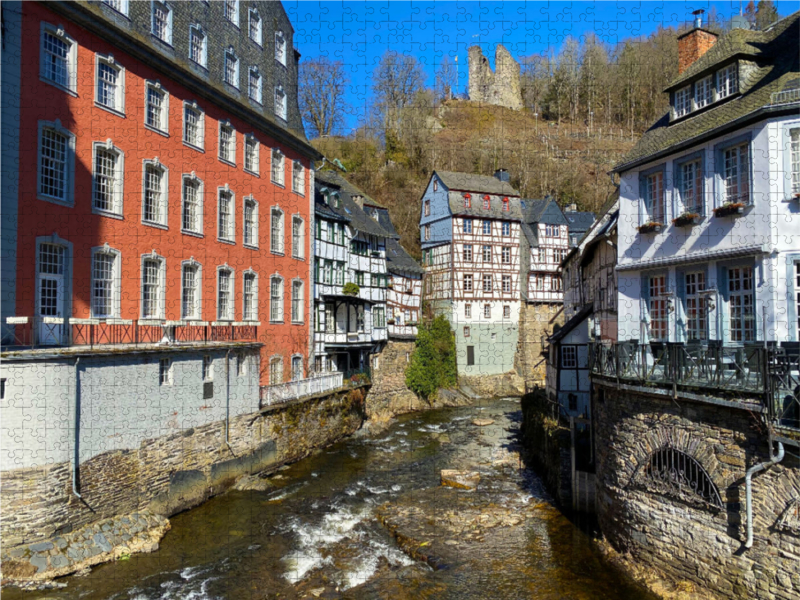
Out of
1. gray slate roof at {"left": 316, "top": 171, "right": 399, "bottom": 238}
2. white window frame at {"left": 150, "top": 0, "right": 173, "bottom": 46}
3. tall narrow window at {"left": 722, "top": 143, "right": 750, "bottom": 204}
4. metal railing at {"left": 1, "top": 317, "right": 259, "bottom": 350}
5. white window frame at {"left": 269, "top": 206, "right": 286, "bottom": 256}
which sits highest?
white window frame at {"left": 150, "top": 0, "right": 173, "bottom": 46}

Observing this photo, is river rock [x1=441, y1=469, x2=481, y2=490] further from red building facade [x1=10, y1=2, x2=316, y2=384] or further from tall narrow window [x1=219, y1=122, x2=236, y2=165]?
tall narrow window [x1=219, y1=122, x2=236, y2=165]

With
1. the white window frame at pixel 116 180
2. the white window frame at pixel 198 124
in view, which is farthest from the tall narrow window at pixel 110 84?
the white window frame at pixel 198 124

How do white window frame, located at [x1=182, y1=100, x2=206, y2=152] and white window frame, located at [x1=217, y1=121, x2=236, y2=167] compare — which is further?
white window frame, located at [x1=217, y1=121, x2=236, y2=167]

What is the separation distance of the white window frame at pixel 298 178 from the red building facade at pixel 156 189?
0.05 m

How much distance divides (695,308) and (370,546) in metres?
7.50

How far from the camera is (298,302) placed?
21156 mm

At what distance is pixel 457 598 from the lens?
9.04 m

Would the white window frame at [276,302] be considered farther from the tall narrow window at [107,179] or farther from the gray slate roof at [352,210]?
the tall narrow window at [107,179]

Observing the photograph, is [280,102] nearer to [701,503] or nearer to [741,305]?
[741,305]

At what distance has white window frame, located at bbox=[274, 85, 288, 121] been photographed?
20.5 meters

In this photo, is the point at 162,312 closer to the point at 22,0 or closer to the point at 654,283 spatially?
the point at 22,0

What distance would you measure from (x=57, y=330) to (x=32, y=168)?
317 centimetres

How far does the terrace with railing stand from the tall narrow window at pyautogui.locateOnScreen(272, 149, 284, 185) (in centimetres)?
1364

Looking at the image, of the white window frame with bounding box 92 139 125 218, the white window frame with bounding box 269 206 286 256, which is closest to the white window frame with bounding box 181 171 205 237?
the white window frame with bounding box 92 139 125 218
